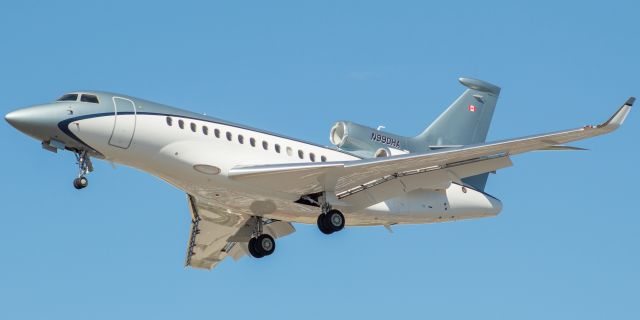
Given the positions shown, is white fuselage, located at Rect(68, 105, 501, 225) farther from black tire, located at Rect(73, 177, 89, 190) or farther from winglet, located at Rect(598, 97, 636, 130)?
winglet, located at Rect(598, 97, 636, 130)

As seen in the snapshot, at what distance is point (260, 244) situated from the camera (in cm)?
3269

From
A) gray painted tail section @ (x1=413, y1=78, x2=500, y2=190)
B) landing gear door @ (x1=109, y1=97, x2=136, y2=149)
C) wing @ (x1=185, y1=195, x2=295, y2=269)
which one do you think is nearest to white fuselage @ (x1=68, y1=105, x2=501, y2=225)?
landing gear door @ (x1=109, y1=97, x2=136, y2=149)

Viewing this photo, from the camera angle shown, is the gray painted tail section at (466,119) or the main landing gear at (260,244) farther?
the gray painted tail section at (466,119)

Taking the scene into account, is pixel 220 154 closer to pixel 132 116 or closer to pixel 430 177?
pixel 132 116

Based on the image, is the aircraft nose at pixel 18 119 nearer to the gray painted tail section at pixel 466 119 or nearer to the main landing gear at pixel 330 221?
the main landing gear at pixel 330 221

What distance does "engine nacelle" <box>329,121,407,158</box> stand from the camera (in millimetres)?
32188

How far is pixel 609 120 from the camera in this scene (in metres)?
26.0

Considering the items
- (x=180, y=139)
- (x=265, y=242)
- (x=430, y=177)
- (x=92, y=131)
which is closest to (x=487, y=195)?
(x=430, y=177)

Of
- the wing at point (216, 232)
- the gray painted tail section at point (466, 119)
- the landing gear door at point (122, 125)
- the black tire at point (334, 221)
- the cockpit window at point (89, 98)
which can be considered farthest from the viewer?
the gray painted tail section at point (466, 119)

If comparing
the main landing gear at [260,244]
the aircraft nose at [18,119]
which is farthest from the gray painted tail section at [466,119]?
the aircraft nose at [18,119]

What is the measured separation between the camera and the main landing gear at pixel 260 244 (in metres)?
32.7

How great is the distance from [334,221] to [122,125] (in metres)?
5.86

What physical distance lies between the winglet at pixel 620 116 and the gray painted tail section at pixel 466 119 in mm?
8533

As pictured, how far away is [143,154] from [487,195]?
32.7 ft
